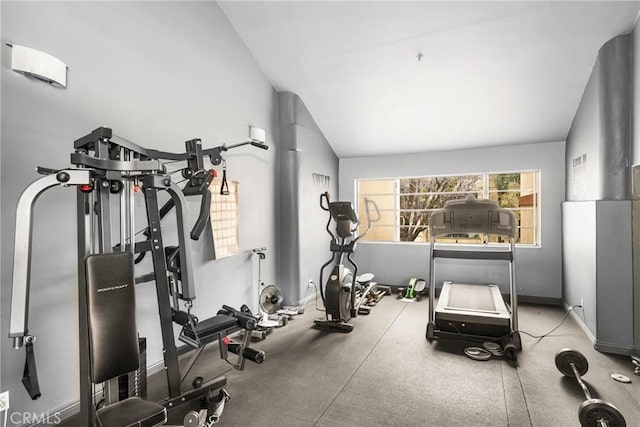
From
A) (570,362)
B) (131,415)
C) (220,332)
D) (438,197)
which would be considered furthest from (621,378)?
(438,197)

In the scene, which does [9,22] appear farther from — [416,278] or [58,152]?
[416,278]

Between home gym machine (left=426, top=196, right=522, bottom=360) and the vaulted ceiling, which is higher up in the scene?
the vaulted ceiling

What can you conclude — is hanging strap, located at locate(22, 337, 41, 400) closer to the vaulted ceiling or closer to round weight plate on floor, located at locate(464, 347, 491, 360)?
round weight plate on floor, located at locate(464, 347, 491, 360)

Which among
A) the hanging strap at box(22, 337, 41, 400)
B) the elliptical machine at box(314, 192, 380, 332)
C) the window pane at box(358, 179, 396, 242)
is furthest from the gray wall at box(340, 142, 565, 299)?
the hanging strap at box(22, 337, 41, 400)

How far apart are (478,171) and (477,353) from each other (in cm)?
321

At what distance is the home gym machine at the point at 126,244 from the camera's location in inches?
63.1

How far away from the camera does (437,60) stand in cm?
383

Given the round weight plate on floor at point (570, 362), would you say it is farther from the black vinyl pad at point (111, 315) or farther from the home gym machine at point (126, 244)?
the black vinyl pad at point (111, 315)

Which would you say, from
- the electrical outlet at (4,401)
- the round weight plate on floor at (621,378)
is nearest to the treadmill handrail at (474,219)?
the round weight plate on floor at (621,378)

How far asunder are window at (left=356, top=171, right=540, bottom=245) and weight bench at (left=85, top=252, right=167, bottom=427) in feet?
14.9

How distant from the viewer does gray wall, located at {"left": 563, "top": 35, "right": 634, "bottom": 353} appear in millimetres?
3191

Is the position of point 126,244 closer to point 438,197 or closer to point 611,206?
point 611,206

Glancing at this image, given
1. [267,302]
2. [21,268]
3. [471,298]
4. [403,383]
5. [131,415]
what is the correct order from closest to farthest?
[21,268] → [131,415] → [403,383] → [267,302] → [471,298]

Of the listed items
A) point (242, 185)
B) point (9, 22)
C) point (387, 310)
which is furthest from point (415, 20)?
point (387, 310)
